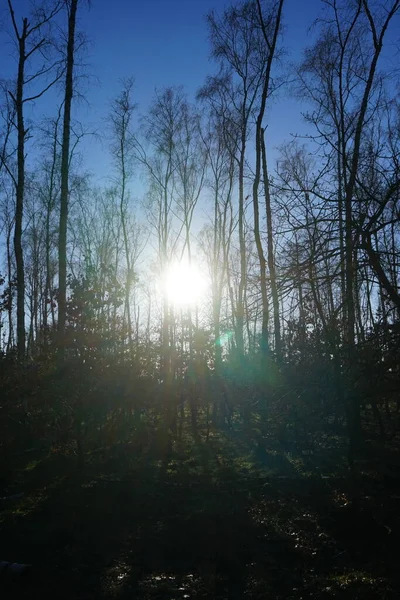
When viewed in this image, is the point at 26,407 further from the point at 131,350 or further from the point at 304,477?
the point at 304,477

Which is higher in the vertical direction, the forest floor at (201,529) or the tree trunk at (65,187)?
the tree trunk at (65,187)

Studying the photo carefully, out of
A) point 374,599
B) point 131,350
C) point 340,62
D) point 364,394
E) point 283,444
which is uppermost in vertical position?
point 340,62

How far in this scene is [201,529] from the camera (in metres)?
6.22

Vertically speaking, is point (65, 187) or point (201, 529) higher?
point (65, 187)

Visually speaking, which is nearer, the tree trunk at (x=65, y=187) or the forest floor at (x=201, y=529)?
the forest floor at (x=201, y=529)

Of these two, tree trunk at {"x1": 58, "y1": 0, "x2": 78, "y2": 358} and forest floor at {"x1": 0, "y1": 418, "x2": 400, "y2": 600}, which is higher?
tree trunk at {"x1": 58, "y1": 0, "x2": 78, "y2": 358}

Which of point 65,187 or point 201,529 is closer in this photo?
point 201,529

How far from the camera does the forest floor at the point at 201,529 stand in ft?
15.3

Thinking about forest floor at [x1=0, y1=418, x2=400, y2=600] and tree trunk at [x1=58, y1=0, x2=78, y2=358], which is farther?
tree trunk at [x1=58, y1=0, x2=78, y2=358]

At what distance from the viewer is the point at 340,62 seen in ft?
36.2

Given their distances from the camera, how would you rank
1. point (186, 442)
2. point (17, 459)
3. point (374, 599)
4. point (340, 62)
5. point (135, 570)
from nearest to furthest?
point (374, 599)
point (135, 570)
point (17, 459)
point (340, 62)
point (186, 442)

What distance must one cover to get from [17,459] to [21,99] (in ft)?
31.3

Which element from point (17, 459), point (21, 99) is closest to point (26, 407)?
point (17, 459)

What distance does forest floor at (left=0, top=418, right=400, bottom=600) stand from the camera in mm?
4652
